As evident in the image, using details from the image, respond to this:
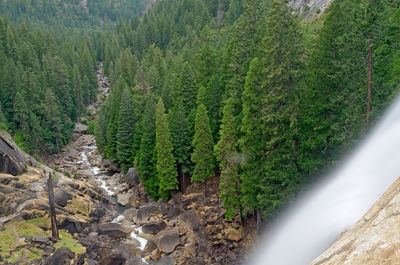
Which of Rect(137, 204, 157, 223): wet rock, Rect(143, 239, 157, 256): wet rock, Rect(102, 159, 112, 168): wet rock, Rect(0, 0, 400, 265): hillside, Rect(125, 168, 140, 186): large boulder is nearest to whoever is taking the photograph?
Rect(0, 0, 400, 265): hillside

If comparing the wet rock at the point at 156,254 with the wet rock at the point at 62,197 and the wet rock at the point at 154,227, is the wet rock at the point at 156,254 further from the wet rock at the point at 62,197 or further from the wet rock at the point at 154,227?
the wet rock at the point at 62,197

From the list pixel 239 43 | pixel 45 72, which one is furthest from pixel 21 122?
pixel 239 43

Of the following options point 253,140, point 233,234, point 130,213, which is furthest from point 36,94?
point 253,140

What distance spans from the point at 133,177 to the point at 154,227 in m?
13.2

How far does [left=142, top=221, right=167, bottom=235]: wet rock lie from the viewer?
1433 inches

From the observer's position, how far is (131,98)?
56531 mm

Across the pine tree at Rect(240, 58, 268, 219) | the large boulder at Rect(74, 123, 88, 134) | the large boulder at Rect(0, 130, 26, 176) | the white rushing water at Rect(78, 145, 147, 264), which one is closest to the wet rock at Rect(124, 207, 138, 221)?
the white rushing water at Rect(78, 145, 147, 264)

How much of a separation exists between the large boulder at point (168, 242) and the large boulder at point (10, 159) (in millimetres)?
19181

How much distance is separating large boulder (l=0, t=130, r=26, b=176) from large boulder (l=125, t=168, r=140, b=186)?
46.1 ft

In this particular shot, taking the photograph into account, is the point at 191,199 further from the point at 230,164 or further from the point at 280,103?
the point at 280,103

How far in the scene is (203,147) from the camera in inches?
1399

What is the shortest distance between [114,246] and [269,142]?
1907 cm

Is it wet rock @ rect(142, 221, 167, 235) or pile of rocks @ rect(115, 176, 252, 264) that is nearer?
pile of rocks @ rect(115, 176, 252, 264)

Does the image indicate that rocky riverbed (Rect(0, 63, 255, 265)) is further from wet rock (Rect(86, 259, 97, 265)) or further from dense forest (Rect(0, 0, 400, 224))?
dense forest (Rect(0, 0, 400, 224))
